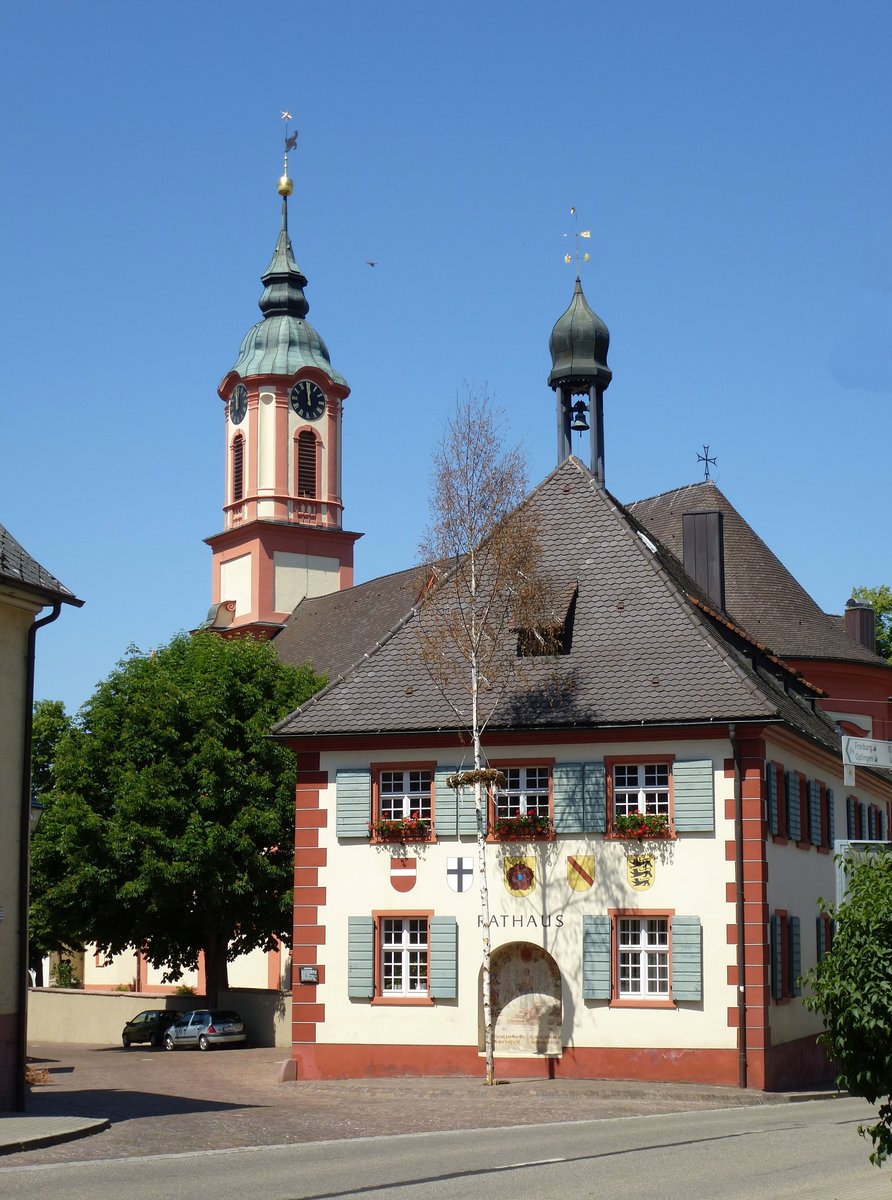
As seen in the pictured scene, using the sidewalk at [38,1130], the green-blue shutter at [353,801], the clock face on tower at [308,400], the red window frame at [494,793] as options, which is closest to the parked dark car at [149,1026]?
the green-blue shutter at [353,801]

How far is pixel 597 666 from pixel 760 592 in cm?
1598

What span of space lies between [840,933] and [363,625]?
45421 millimetres

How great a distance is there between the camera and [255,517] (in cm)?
6906

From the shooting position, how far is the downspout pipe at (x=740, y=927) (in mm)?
28391

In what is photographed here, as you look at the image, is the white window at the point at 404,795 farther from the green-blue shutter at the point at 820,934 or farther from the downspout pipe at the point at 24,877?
the green-blue shutter at the point at 820,934

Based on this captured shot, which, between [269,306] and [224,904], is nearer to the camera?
[224,904]

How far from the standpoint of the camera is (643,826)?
2936 cm

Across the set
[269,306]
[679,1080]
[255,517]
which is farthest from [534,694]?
[269,306]

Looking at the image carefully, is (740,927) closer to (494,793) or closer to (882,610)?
(494,793)

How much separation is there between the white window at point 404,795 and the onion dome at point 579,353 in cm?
1261

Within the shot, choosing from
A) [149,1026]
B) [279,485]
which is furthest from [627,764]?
[279,485]

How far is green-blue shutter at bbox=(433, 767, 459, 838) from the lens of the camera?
30500 millimetres

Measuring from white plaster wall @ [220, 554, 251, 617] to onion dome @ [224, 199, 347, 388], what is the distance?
754 cm

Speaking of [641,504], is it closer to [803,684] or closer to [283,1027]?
[803,684]
